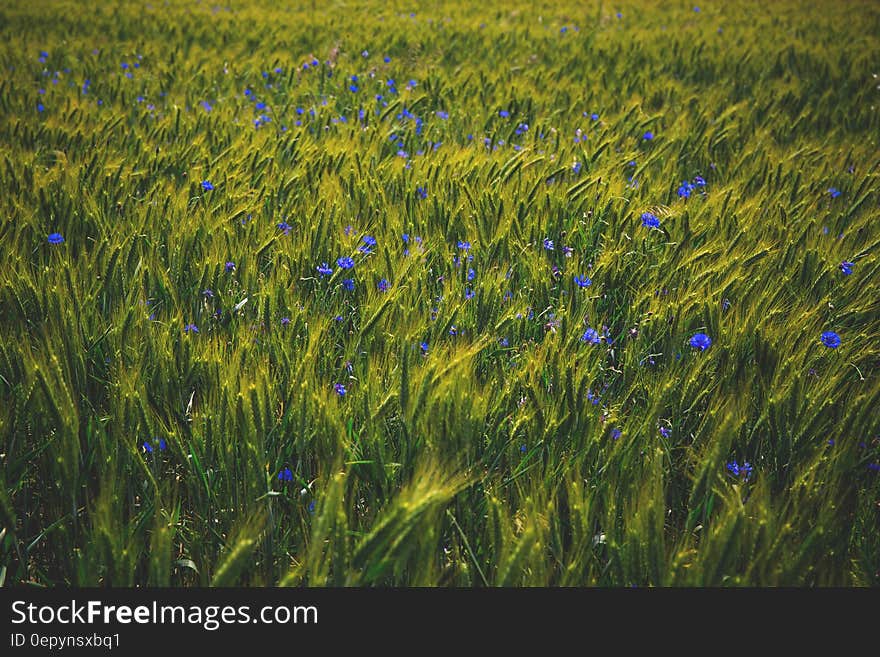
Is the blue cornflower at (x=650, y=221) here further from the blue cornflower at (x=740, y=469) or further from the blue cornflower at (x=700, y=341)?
the blue cornflower at (x=740, y=469)

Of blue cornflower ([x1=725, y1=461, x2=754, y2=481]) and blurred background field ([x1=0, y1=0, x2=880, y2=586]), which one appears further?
blue cornflower ([x1=725, y1=461, x2=754, y2=481])

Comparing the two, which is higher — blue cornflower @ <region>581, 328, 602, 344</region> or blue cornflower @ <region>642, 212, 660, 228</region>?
blue cornflower @ <region>642, 212, 660, 228</region>

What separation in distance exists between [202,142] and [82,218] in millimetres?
968

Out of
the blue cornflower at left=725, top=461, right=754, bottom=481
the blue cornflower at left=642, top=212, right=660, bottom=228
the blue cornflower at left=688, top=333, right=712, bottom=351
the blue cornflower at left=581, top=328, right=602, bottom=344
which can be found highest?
the blue cornflower at left=642, top=212, right=660, bottom=228

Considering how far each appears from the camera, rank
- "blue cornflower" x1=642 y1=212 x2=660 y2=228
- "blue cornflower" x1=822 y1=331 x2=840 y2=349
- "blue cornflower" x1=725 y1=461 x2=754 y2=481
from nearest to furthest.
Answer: "blue cornflower" x1=725 y1=461 x2=754 y2=481, "blue cornflower" x1=822 y1=331 x2=840 y2=349, "blue cornflower" x1=642 y1=212 x2=660 y2=228

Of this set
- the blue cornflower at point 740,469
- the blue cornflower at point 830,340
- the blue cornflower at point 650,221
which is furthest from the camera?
the blue cornflower at point 650,221

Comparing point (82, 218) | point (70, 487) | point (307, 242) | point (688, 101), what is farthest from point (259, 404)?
point (688, 101)

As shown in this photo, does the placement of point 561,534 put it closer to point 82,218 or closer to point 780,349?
point 780,349

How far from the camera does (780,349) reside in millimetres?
1492

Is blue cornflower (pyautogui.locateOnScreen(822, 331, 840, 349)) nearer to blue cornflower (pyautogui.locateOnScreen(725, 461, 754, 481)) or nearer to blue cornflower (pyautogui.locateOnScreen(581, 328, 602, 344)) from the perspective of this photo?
blue cornflower (pyautogui.locateOnScreen(725, 461, 754, 481))

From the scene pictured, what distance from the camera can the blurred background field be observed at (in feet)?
3.49

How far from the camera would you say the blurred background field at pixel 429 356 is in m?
1.06

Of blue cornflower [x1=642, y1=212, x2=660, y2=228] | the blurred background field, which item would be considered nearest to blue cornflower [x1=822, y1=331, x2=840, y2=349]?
the blurred background field

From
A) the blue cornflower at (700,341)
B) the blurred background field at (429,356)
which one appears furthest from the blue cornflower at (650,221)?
the blue cornflower at (700,341)
